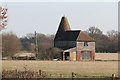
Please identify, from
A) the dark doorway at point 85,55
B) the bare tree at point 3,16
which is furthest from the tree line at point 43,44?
the bare tree at point 3,16

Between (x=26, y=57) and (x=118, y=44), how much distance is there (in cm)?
3223

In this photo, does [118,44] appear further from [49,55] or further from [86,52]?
[49,55]

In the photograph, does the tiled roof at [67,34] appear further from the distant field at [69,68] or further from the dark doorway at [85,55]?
the distant field at [69,68]

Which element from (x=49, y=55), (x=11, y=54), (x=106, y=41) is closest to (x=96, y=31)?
(x=106, y=41)

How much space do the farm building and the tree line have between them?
278 cm

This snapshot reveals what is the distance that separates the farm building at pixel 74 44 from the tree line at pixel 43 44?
110 inches

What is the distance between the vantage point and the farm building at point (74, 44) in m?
104

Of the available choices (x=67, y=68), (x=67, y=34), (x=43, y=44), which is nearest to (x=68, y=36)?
(x=67, y=34)

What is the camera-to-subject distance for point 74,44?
108562 millimetres

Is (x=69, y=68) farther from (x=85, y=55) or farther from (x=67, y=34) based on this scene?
(x=67, y=34)

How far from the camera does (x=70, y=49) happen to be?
105750 millimetres

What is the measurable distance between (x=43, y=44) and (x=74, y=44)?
8.76m

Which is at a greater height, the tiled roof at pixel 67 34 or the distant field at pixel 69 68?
the tiled roof at pixel 67 34

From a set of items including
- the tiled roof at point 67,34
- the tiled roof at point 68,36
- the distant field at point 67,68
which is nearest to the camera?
the distant field at point 67,68
